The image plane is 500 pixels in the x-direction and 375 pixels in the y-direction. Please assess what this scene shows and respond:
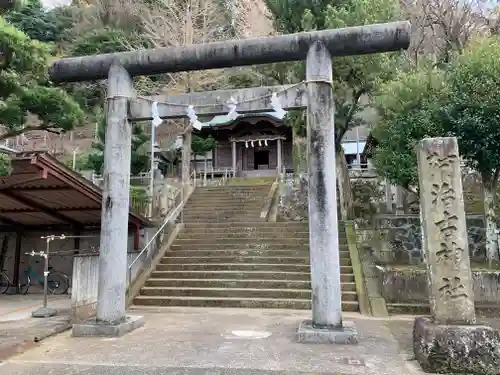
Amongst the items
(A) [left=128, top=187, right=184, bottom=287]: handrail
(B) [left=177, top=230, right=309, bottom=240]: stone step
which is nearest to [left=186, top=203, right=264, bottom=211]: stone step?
(A) [left=128, top=187, right=184, bottom=287]: handrail

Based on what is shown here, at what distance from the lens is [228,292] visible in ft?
32.9

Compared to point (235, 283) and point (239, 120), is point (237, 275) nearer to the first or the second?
point (235, 283)

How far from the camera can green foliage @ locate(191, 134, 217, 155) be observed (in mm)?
25500

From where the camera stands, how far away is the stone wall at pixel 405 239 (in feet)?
33.7

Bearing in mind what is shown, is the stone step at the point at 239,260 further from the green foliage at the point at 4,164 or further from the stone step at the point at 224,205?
the green foliage at the point at 4,164

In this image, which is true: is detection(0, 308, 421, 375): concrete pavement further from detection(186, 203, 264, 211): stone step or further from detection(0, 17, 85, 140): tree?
detection(186, 203, 264, 211): stone step

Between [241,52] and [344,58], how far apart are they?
22.8 ft

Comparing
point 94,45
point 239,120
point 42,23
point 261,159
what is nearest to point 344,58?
point 239,120

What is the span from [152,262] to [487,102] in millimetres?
9409

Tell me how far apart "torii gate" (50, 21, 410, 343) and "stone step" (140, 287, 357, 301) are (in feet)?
9.07

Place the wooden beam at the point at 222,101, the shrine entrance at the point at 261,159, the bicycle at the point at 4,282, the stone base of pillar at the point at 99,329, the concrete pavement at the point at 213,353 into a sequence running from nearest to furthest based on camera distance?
the concrete pavement at the point at 213,353
the stone base of pillar at the point at 99,329
the wooden beam at the point at 222,101
the bicycle at the point at 4,282
the shrine entrance at the point at 261,159

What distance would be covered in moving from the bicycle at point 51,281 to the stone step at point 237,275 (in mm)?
3299

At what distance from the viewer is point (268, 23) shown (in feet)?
63.6

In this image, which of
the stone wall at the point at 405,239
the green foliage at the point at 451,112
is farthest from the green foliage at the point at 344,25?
the stone wall at the point at 405,239
